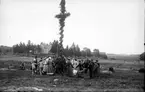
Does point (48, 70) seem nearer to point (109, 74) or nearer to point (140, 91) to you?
point (109, 74)

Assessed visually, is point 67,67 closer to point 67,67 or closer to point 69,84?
point 67,67

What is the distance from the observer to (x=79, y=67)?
65.7 ft

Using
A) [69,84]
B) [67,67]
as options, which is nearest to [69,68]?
[67,67]

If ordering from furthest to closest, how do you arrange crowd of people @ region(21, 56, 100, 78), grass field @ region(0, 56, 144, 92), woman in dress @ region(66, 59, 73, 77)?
woman in dress @ region(66, 59, 73, 77) < crowd of people @ region(21, 56, 100, 78) < grass field @ region(0, 56, 144, 92)

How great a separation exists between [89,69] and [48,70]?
4.78 metres

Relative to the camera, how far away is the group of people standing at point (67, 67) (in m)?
19.6

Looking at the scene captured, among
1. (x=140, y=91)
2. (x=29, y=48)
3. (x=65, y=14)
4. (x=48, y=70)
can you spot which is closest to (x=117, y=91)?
(x=140, y=91)

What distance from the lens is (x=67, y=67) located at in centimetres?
2056

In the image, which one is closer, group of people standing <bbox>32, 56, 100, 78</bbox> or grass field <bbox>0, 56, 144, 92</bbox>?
grass field <bbox>0, 56, 144, 92</bbox>

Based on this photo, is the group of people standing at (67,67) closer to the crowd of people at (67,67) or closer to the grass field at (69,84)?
the crowd of people at (67,67)

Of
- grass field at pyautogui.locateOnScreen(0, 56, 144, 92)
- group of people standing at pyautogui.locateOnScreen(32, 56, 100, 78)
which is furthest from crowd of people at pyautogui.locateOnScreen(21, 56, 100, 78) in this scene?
grass field at pyautogui.locateOnScreen(0, 56, 144, 92)

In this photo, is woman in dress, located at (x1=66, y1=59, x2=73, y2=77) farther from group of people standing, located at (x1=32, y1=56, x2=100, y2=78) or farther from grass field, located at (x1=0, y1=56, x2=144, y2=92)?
grass field, located at (x1=0, y1=56, x2=144, y2=92)

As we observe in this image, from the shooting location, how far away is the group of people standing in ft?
64.4

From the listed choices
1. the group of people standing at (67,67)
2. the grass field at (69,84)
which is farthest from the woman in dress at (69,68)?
the grass field at (69,84)
